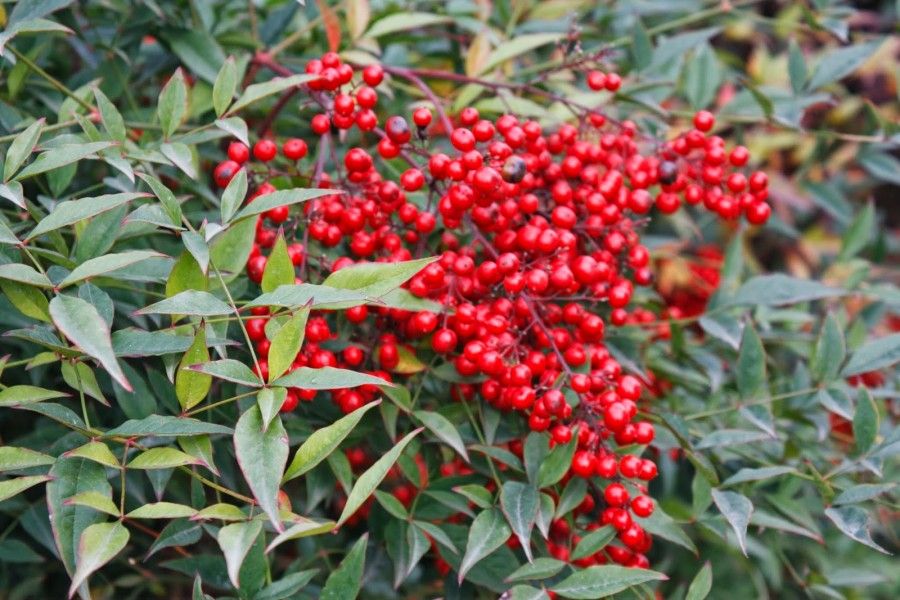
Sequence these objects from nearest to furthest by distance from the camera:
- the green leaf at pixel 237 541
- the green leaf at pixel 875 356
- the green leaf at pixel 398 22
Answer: the green leaf at pixel 237 541 < the green leaf at pixel 875 356 < the green leaf at pixel 398 22

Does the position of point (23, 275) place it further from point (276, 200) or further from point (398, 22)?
point (398, 22)

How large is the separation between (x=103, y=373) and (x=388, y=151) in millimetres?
474

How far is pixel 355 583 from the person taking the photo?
0.94m

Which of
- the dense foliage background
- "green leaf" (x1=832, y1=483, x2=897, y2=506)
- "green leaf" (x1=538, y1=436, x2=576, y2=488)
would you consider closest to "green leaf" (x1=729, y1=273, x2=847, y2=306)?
the dense foliage background

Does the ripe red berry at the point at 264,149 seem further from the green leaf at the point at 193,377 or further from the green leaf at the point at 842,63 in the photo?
the green leaf at the point at 842,63

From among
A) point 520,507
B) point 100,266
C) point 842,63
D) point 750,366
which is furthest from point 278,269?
point 842,63

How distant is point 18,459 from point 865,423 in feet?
3.45

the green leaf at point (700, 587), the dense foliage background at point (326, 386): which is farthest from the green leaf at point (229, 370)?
the green leaf at point (700, 587)

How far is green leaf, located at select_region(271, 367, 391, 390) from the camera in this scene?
852mm

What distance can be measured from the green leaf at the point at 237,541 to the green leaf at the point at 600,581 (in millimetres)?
364

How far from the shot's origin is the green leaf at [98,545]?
779 millimetres

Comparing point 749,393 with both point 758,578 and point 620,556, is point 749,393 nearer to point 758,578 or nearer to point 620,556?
point 620,556

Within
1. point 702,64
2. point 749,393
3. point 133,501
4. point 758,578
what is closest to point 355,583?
point 133,501

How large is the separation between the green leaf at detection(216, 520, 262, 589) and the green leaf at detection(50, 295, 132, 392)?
17 centimetres
